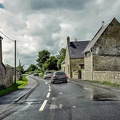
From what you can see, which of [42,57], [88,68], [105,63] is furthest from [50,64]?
[105,63]

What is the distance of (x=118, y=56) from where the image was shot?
140 ft

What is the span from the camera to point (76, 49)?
220 ft

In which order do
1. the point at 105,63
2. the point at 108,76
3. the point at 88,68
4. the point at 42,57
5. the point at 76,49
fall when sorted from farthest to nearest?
the point at 42,57
the point at 76,49
the point at 88,68
the point at 105,63
the point at 108,76

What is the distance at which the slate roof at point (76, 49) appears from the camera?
65.1m

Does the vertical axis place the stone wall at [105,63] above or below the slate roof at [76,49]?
below

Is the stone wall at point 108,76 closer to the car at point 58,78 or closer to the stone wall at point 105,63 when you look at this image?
the car at point 58,78

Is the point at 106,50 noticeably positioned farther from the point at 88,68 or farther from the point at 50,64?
the point at 50,64

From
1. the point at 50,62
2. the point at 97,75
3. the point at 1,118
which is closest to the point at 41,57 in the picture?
the point at 50,62

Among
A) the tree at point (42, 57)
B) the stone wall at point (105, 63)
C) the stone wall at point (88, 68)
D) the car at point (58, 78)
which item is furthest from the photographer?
the tree at point (42, 57)

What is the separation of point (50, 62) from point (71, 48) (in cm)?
4546

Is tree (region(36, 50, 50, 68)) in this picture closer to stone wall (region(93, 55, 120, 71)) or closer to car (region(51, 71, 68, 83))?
stone wall (region(93, 55, 120, 71))

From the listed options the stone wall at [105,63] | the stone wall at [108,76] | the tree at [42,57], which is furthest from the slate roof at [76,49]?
the tree at [42,57]

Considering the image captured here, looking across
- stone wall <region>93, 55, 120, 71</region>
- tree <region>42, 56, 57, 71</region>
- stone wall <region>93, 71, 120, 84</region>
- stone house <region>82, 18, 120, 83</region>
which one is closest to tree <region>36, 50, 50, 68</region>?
tree <region>42, 56, 57, 71</region>

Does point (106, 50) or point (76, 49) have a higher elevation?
point (76, 49)
